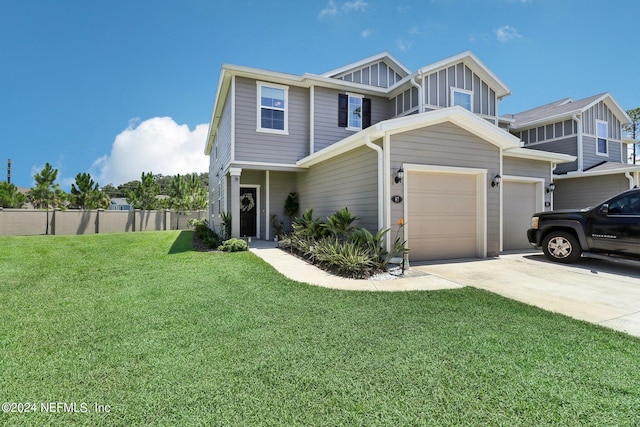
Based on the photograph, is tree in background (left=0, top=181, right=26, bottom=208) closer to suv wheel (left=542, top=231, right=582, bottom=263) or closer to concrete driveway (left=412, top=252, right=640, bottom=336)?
concrete driveway (left=412, top=252, right=640, bottom=336)

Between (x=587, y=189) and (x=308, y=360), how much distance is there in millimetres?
15534

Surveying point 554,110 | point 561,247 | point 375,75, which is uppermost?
point 375,75

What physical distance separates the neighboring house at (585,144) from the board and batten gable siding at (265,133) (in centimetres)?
974

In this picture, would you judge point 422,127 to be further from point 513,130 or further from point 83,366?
point 513,130

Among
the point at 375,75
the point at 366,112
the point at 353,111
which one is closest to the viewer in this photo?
the point at 353,111

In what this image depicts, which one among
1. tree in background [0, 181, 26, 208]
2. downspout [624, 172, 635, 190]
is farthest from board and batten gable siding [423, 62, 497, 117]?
tree in background [0, 181, 26, 208]

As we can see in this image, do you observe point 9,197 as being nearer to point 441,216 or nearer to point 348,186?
point 348,186

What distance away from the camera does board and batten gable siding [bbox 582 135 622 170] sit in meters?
13.1

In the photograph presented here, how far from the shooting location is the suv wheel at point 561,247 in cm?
715

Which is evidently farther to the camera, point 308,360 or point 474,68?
point 474,68

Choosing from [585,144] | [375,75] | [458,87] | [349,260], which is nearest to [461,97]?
[458,87]

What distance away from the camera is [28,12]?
9.70 m

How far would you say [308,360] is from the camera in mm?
→ 2568

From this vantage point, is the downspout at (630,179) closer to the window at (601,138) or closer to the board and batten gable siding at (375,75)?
the window at (601,138)
